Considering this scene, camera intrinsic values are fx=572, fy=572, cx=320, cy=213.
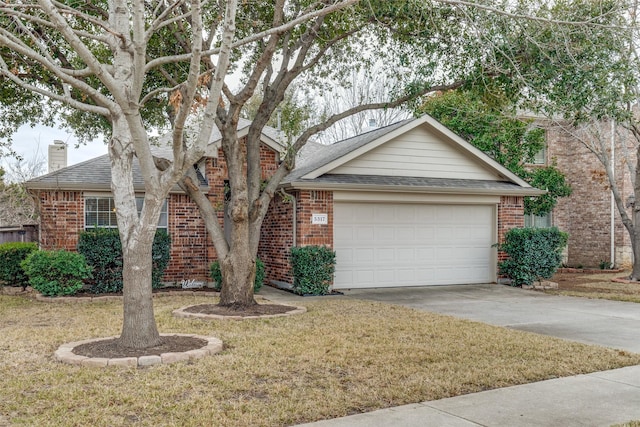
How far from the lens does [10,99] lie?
13.5 metres

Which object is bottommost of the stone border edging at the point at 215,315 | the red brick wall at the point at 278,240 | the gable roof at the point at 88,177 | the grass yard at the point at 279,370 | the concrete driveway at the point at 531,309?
the concrete driveway at the point at 531,309

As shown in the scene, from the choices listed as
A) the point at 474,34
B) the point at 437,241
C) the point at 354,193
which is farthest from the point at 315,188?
the point at 474,34

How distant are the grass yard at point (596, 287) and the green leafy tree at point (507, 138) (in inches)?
106

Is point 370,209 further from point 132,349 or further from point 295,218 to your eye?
point 132,349

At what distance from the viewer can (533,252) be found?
48.2ft

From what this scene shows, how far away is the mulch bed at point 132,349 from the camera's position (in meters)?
6.60

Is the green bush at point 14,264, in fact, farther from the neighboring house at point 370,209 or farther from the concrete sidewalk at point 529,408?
the concrete sidewalk at point 529,408

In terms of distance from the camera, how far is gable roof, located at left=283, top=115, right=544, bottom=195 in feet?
44.8

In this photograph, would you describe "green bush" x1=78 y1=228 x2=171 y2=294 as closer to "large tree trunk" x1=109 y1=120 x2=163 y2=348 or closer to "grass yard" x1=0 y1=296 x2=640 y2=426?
"grass yard" x1=0 y1=296 x2=640 y2=426

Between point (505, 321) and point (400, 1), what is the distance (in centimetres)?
580

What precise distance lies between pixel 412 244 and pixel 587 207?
11.5 m

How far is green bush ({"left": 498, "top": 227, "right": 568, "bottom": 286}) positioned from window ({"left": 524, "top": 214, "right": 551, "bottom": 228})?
7876 mm

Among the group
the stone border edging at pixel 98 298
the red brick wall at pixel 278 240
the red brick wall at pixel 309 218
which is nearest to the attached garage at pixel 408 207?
the red brick wall at pixel 309 218

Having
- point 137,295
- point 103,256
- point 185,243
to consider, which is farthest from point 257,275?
point 137,295
